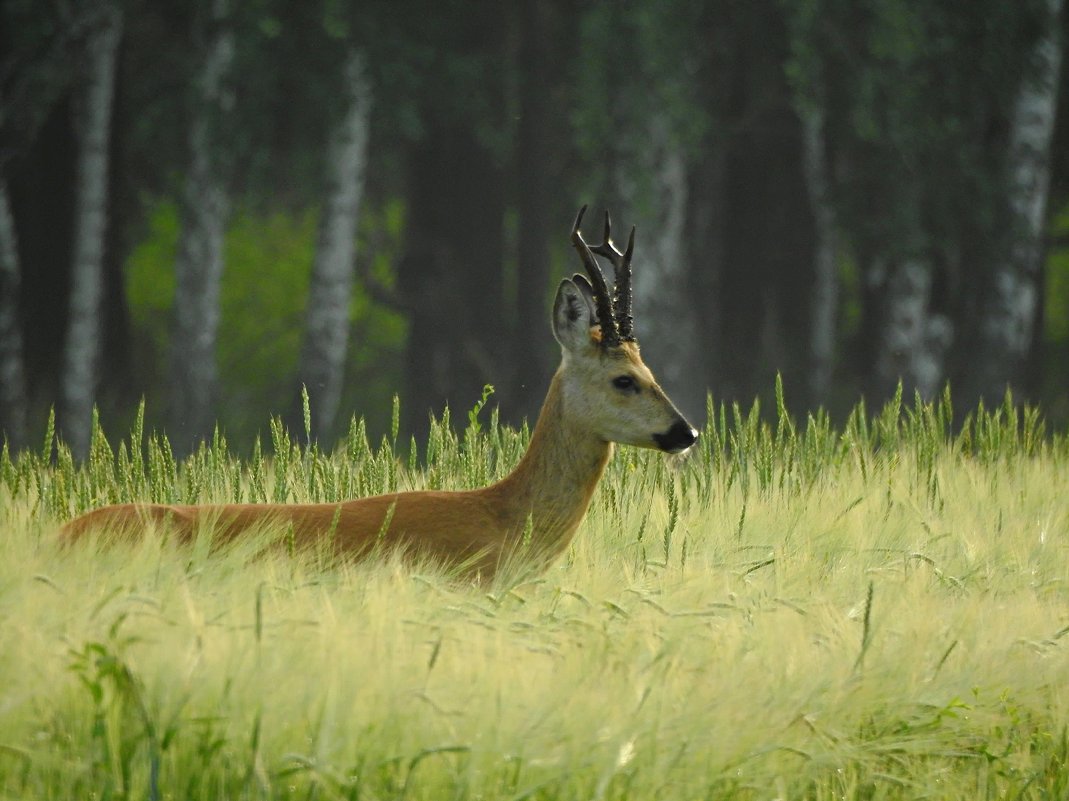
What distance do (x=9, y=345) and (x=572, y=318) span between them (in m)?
11.4

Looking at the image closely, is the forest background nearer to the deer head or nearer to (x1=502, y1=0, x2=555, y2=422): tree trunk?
(x1=502, y1=0, x2=555, y2=422): tree trunk

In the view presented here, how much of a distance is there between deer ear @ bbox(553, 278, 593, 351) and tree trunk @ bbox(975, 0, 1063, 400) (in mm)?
11275

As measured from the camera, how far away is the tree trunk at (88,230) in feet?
57.4

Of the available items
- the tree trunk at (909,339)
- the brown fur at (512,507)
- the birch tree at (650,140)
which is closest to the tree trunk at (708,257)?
the tree trunk at (909,339)

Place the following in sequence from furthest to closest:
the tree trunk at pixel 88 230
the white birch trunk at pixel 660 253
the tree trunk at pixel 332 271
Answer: the white birch trunk at pixel 660 253
the tree trunk at pixel 332 271
the tree trunk at pixel 88 230

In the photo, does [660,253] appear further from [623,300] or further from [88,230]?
[623,300]

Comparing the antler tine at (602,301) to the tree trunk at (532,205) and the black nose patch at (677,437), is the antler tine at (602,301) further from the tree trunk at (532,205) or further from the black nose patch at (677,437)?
the tree trunk at (532,205)

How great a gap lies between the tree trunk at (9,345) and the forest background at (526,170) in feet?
0.10

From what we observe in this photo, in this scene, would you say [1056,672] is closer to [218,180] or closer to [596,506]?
[596,506]

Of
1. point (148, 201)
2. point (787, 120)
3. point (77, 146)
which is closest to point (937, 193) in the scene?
point (787, 120)

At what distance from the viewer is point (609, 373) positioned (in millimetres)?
7180

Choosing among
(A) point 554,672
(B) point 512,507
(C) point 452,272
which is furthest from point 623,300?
(C) point 452,272

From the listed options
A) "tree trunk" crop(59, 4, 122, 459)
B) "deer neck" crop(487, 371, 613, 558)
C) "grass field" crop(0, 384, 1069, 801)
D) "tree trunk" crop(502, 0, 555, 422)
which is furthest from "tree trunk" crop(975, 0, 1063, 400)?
"deer neck" crop(487, 371, 613, 558)

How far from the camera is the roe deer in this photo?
21.3 ft
